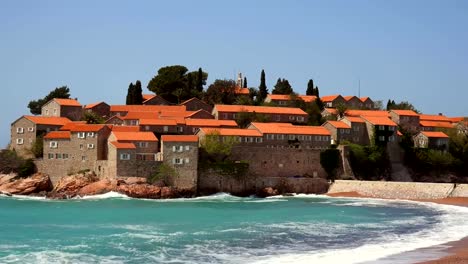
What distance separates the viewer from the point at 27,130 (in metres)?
64.7

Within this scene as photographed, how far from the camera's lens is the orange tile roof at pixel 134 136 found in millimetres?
57431

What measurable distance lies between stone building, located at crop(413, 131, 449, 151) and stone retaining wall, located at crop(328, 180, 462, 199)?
52.3 feet

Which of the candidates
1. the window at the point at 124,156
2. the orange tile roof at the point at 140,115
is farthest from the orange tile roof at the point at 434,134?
the window at the point at 124,156

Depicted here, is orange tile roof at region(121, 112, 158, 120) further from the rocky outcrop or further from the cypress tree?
the cypress tree

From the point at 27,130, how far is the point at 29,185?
26.2 feet

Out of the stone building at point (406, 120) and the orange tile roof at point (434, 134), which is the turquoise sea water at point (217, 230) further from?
the stone building at point (406, 120)

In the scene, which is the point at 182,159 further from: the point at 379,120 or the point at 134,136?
the point at 379,120

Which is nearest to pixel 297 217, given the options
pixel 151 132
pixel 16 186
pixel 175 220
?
pixel 175 220

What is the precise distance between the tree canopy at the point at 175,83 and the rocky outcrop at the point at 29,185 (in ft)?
105

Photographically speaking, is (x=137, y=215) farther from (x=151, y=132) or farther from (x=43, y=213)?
(x=151, y=132)

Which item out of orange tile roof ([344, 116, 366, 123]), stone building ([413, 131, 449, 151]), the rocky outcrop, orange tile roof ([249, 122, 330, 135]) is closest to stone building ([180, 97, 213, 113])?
orange tile roof ([249, 122, 330, 135])

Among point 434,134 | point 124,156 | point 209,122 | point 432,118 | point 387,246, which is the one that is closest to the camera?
point 387,246

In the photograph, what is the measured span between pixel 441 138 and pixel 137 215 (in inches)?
1642

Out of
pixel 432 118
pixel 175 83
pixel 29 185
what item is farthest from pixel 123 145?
pixel 432 118
